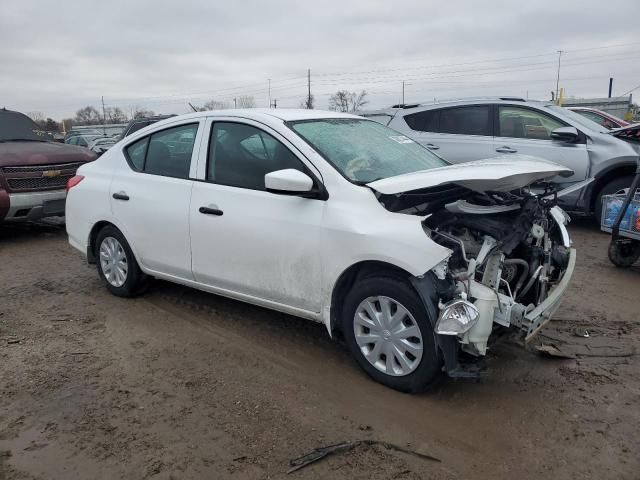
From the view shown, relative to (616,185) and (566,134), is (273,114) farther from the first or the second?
(616,185)

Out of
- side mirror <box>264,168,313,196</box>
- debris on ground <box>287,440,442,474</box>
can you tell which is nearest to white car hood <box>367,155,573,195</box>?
side mirror <box>264,168,313,196</box>

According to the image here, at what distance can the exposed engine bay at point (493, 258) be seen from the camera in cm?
315

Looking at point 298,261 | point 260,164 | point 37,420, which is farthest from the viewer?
point 260,164

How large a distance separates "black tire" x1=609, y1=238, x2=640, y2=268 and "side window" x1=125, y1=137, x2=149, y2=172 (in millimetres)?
4911

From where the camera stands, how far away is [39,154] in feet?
26.2

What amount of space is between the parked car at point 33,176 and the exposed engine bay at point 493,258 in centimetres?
606

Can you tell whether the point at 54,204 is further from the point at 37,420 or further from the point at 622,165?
the point at 622,165

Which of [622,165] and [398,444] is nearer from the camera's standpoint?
[398,444]

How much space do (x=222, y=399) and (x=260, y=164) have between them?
1692 mm

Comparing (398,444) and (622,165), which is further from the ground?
(622,165)

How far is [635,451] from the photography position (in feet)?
9.39

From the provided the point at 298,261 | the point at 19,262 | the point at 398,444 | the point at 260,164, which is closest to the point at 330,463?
the point at 398,444

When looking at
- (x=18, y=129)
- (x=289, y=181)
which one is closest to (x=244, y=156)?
(x=289, y=181)

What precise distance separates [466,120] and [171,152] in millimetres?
5393
